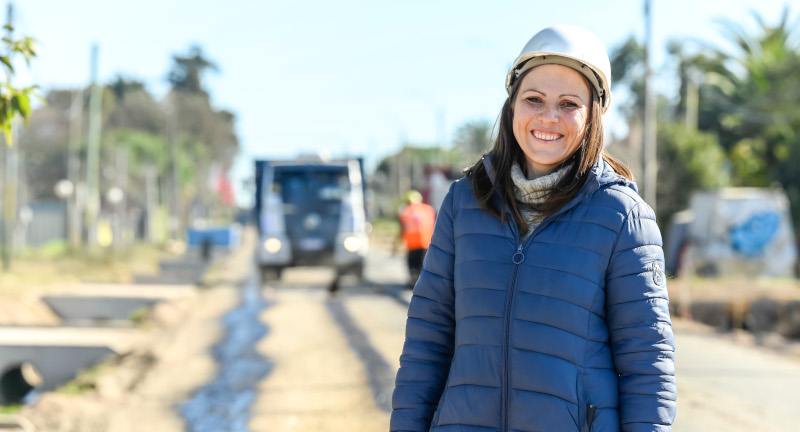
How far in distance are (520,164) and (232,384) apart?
794cm

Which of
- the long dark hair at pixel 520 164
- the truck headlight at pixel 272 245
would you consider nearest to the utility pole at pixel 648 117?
the truck headlight at pixel 272 245

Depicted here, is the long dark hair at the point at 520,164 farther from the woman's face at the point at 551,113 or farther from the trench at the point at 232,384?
the trench at the point at 232,384

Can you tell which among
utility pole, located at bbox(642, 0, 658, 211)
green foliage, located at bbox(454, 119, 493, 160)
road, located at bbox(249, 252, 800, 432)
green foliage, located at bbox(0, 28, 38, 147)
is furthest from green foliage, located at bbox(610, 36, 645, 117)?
green foliage, located at bbox(0, 28, 38, 147)

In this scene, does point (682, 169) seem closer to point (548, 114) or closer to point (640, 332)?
point (548, 114)

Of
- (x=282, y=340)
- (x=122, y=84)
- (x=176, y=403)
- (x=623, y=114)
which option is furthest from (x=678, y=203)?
(x=122, y=84)

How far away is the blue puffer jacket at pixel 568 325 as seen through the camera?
2354 millimetres

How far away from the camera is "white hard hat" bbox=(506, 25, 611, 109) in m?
2.48

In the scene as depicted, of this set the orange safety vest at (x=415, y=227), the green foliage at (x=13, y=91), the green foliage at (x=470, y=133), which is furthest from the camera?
the green foliage at (x=470, y=133)

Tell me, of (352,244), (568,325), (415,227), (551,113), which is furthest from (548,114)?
(352,244)

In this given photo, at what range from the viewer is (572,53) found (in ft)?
8.10

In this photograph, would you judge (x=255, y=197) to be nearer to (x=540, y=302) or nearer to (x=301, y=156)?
(x=301, y=156)

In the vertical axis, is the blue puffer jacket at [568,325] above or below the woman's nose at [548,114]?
below

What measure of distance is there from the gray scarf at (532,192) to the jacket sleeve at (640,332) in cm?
23

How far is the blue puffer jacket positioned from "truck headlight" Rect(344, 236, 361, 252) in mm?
19527
